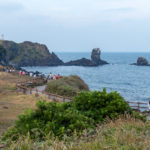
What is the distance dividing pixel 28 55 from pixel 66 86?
122310mm

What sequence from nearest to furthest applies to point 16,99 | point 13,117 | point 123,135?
point 123,135
point 13,117
point 16,99

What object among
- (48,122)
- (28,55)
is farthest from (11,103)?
(28,55)

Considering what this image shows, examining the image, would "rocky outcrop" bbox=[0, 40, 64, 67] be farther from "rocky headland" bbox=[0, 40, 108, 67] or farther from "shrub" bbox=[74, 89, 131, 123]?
"shrub" bbox=[74, 89, 131, 123]

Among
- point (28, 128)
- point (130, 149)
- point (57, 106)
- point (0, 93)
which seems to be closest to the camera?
point (130, 149)

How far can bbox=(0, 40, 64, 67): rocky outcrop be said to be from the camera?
142500mm

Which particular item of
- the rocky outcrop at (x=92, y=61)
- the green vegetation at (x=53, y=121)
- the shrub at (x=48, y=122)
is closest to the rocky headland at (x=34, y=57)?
the rocky outcrop at (x=92, y=61)

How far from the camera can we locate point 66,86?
28828mm

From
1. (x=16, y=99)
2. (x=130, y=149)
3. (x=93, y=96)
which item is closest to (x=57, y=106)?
(x=93, y=96)

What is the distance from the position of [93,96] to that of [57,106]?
2725 millimetres

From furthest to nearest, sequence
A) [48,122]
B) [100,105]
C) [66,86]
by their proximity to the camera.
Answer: [66,86]
[100,105]
[48,122]

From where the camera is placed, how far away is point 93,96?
11.5 m

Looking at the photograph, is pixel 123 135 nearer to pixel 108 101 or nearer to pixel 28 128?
pixel 28 128

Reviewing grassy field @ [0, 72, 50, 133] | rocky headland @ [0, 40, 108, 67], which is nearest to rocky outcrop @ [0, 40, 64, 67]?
rocky headland @ [0, 40, 108, 67]

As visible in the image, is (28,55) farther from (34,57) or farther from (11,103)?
(11,103)
